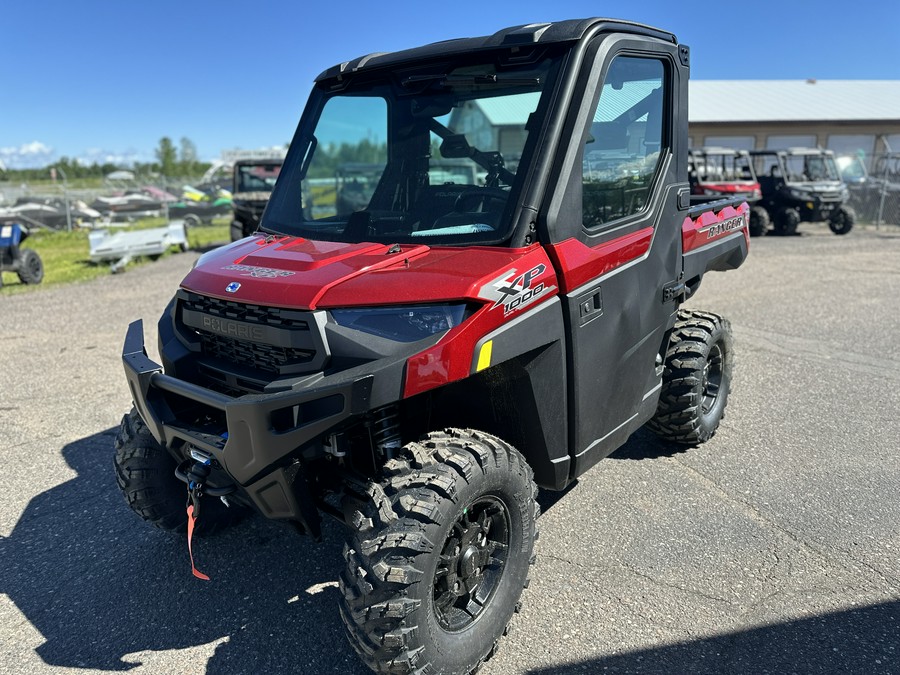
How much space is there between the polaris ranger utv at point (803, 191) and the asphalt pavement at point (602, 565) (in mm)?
13424

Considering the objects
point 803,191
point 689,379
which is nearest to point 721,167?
point 803,191

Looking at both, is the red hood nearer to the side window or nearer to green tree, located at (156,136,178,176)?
the side window

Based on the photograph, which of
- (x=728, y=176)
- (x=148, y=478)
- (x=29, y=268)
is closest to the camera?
(x=148, y=478)

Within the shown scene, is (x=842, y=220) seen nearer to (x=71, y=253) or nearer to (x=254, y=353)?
(x=254, y=353)

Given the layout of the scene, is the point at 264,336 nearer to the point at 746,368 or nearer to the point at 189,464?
the point at 189,464

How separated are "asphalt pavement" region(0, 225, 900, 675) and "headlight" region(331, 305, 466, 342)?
1352mm

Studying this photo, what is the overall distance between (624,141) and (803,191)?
16.7 metres

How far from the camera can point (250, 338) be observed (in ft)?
8.17

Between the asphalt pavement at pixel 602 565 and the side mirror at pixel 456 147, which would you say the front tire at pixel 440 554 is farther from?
the side mirror at pixel 456 147

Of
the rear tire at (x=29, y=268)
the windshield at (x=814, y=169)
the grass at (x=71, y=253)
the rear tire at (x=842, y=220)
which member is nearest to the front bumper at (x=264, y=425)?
the grass at (x=71, y=253)

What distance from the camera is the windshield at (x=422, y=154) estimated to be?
8.99 ft

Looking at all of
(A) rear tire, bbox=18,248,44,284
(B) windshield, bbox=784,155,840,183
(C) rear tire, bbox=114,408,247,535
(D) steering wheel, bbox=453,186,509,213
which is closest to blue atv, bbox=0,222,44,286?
(A) rear tire, bbox=18,248,44,284

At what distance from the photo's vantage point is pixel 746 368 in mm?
6145

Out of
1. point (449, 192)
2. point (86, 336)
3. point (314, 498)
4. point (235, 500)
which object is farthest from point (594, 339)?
point (86, 336)
